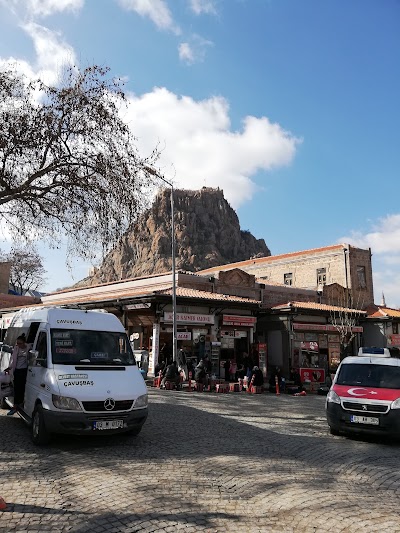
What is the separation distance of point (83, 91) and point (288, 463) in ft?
36.9

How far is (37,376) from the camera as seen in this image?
26.3 ft

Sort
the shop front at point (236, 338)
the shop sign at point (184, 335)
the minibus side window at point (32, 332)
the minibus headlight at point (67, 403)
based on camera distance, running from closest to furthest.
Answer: the minibus headlight at point (67, 403)
the minibus side window at point (32, 332)
the shop sign at point (184, 335)
the shop front at point (236, 338)

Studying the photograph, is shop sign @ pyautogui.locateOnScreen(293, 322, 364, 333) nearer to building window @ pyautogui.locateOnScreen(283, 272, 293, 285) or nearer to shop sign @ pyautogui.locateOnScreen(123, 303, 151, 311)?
shop sign @ pyautogui.locateOnScreen(123, 303, 151, 311)

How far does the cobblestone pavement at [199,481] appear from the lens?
4473 mm

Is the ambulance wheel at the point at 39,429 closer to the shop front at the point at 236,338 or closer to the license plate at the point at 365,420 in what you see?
the license plate at the point at 365,420

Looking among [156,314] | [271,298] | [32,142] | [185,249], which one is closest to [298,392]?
[156,314]

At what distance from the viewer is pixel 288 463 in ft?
22.7

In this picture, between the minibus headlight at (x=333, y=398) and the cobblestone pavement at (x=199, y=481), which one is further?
the minibus headlight at (x=333, y=398)

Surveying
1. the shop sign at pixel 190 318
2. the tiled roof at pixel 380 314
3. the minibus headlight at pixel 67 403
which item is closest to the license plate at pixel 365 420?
the minibus headlight at pixel 67 403

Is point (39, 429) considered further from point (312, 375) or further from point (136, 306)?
point (312, 375)

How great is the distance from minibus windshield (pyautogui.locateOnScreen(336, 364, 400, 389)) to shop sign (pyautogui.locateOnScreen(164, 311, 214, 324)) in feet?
41.4

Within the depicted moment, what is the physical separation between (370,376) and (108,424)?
19.1 feet

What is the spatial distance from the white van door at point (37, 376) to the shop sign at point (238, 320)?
53.4 ft

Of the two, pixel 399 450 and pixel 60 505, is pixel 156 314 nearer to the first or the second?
pixel 399 450
